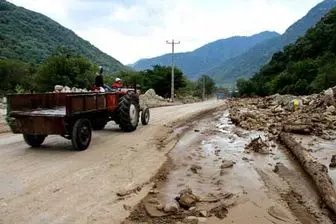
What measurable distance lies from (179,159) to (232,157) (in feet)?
4.68

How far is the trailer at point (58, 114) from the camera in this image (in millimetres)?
10148

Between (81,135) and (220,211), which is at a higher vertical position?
(81,135)

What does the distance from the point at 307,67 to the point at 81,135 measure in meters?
57.6

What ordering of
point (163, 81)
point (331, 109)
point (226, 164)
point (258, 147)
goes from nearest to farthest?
1. point (226, 164)
2. point (258, 147)
3. point (331, 109)
4. point (163, 81)

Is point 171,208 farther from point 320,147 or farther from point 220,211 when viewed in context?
point 320,147

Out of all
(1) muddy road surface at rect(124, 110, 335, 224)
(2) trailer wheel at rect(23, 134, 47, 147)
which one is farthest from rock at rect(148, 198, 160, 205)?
(2) trailer wheel at rect(23, 134, 47, 147)

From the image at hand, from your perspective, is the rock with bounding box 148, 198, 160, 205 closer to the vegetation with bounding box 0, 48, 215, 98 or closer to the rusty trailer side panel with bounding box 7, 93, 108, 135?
the rusty trailer side panel with bounding box 7, 93, 108, 135

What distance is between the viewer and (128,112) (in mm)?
13758

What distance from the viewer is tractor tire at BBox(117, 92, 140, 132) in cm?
1362

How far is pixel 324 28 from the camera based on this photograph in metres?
68.5

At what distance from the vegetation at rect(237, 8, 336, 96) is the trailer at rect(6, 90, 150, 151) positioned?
40.1 m

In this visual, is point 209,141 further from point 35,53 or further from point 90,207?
point 35,53

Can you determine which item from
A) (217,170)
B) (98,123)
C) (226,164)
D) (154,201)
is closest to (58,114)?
(98,123)

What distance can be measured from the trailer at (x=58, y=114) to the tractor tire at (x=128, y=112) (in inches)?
17.0
